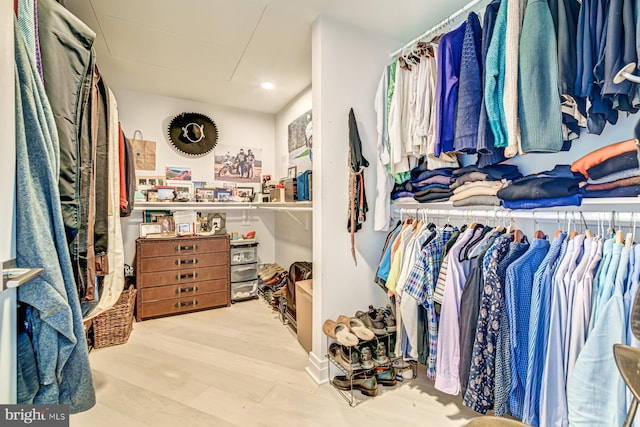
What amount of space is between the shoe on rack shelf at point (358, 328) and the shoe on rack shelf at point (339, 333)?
36 mm

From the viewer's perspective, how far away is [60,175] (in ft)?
2.91

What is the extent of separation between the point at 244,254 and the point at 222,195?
2.41 feet

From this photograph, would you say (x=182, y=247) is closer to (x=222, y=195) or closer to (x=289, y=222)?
(x=222, y=195)

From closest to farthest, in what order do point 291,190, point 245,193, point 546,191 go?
point 546,191 < point 291,190 < point 245,193

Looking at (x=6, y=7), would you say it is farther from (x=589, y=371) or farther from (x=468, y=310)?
(x=589, y=371)

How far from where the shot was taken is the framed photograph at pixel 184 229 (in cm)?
300

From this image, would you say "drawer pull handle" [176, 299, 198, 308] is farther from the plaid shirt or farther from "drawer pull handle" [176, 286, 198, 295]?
the plaid shirt

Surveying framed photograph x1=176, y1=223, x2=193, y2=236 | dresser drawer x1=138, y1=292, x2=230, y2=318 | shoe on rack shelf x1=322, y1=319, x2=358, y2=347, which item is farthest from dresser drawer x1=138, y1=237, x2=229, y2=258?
shoe on rack shelf x1=322, y1=319, x2=358, y2=347

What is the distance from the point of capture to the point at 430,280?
1541 mm

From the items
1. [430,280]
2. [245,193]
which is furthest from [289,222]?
[430,280]

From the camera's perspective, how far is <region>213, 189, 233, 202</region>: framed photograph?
3355mm

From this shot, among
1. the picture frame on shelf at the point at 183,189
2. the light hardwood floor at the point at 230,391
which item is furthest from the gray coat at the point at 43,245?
the picture frame on shelf at the point at 183,189

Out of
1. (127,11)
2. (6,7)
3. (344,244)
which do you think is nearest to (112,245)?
(6,7)

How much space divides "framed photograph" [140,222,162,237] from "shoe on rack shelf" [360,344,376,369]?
A: 2.33 meters
